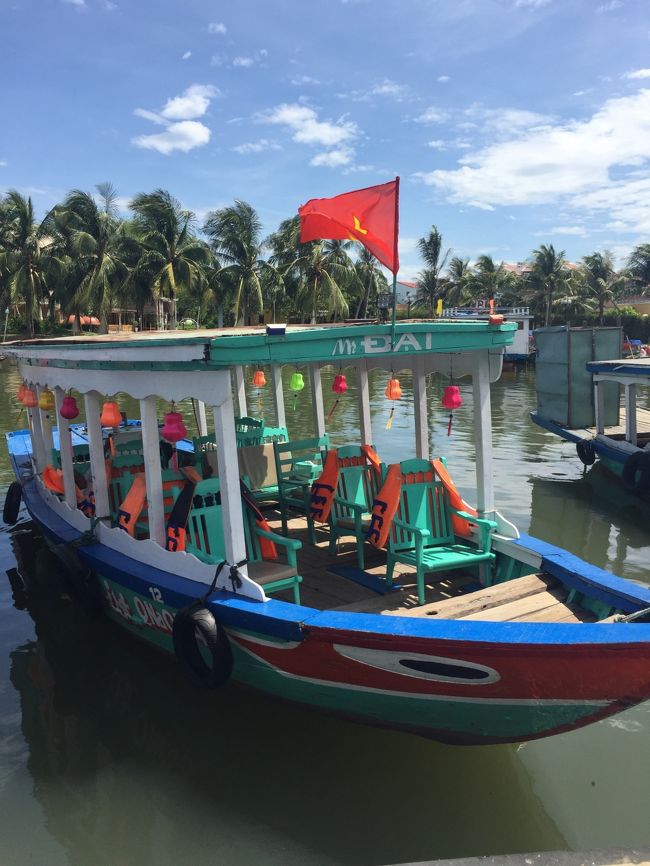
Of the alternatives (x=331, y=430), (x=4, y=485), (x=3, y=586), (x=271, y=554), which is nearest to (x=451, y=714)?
(x=271, y=554)

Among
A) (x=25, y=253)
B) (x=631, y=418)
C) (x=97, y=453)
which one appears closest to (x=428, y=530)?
(x=97, y=453)

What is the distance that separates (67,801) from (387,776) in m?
2.40

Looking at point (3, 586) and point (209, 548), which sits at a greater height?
point (209, 548)

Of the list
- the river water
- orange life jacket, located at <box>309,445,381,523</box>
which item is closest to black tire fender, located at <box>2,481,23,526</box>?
the river water

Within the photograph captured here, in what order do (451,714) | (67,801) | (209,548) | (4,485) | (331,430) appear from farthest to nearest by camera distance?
1. (331,430)
2. (4,485)
3. (209,548)
4. (67,801)
5. (451,714)

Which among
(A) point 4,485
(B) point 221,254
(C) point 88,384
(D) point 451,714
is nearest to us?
(D) point 451,714

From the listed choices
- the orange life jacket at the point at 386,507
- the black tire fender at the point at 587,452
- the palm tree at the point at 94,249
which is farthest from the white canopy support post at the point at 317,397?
the palm tree at the point at 94,249

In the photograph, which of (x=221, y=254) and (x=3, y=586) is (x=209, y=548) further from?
(x=221, y=254)

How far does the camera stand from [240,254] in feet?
127

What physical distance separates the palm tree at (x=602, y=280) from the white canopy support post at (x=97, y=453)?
52572mm

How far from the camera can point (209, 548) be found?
5.98 meters

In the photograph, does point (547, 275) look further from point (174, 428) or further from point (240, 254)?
point (174, 428)

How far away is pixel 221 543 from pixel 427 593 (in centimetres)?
192

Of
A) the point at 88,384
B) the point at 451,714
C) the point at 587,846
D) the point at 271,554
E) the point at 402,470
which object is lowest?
the point at 587,846
